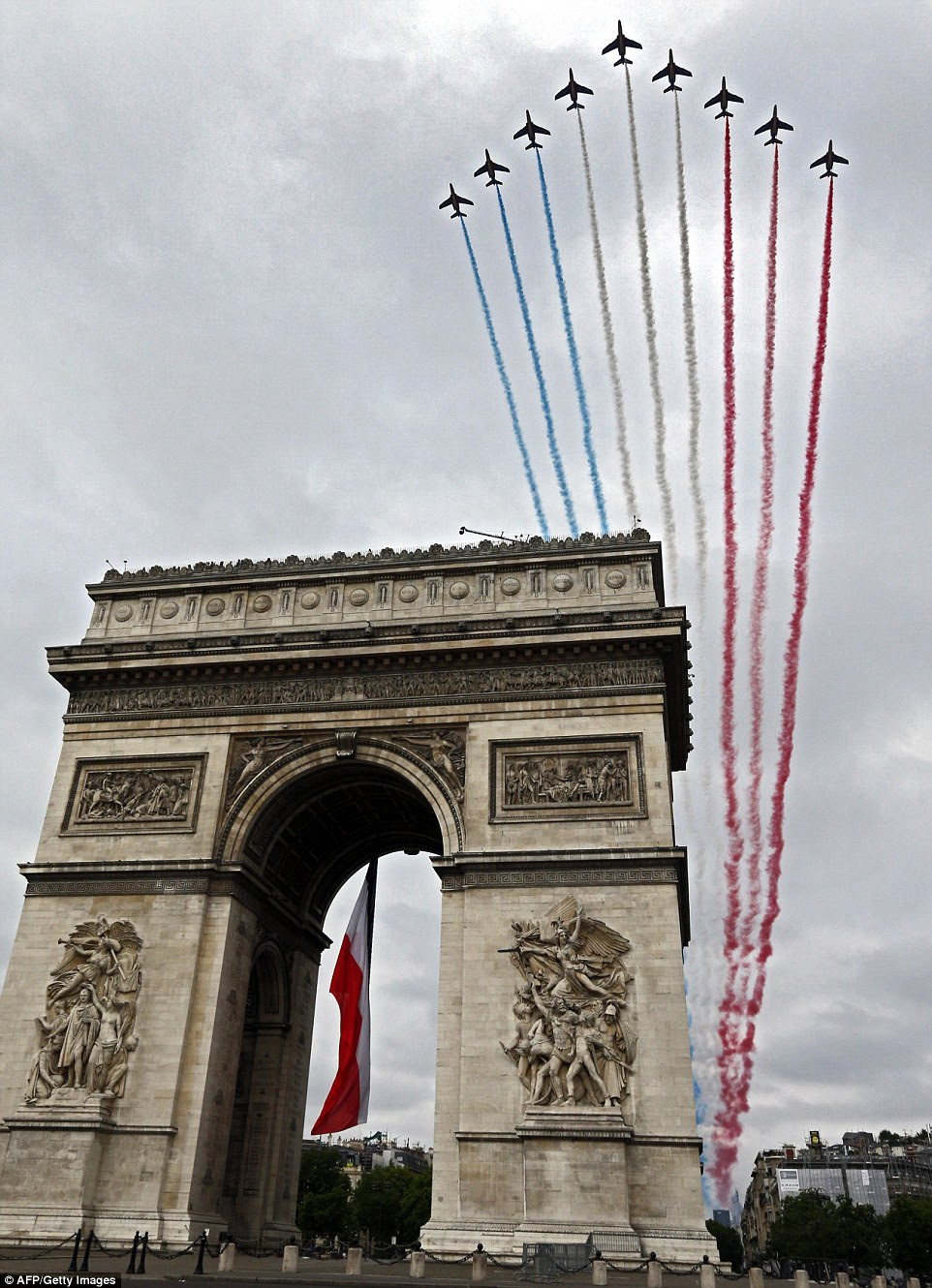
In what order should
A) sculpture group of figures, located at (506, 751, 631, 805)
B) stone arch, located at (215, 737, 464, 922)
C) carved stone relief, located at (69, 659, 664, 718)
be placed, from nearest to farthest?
sculpture group of figures, located at (506, 751, 631, 805) < stone arch, located at (215, 737, 464, 922) < carved stone relief, located at (69, 659, 664, 718)

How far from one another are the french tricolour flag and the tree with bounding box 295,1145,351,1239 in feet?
128

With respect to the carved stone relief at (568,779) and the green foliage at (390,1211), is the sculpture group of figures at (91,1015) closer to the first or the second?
the carved stone relief at (568,779)

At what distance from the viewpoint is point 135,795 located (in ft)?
85.6

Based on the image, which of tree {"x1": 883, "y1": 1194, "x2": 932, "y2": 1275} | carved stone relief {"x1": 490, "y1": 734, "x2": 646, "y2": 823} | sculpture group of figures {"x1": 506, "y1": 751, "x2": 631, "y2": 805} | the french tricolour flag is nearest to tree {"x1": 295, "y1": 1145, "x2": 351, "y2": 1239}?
tree {"x1": 883, "y1": 1194, "x2": 932, "y2": 1275}

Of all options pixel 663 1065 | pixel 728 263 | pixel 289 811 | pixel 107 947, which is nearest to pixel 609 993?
pixel 663 1065

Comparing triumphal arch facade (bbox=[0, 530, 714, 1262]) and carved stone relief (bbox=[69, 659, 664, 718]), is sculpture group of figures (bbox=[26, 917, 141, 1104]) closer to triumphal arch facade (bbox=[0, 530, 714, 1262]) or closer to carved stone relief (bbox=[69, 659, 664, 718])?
Answer: triumphal arch facade (bbox=[0, 530, 714, 1262])

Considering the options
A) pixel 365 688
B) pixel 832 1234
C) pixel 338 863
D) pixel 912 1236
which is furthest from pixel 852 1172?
pixel 365 688

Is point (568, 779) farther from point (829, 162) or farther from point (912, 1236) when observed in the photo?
point (912, 1236)

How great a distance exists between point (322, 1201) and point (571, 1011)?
50.5 m

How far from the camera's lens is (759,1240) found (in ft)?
386

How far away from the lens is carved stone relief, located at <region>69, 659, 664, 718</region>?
989 inches

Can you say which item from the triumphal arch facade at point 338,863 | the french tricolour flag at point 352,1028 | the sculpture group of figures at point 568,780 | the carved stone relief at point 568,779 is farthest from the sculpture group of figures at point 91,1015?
the sculpture group of figures at point 568,780

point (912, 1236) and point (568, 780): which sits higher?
point (568, 780)

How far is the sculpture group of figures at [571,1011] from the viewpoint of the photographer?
2084 cm
